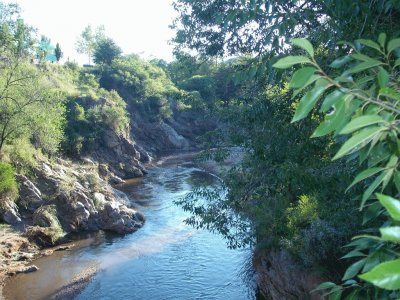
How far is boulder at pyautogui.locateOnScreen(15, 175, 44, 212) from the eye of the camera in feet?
59.9

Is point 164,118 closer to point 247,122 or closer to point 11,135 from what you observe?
point 11,135

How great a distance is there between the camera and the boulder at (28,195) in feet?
59.9

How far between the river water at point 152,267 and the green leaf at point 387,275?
A: 12347mm

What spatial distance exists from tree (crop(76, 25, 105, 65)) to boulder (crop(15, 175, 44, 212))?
161 ft

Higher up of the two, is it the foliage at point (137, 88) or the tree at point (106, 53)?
the tree at point (106, 53)

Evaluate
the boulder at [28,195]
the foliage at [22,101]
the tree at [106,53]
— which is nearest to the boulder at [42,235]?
the boulder at [28,195]

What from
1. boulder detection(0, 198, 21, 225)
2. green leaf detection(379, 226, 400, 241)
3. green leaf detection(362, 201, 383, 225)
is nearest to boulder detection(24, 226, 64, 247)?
boulder detection(0, 198, 21, 225)

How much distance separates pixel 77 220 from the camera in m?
18.3

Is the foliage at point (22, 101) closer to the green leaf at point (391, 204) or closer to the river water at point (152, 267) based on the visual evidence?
the river water at point (152, 267)

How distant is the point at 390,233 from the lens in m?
0.93

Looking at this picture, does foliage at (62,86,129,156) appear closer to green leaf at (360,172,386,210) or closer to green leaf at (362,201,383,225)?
green leaf at (362,201,383,225)

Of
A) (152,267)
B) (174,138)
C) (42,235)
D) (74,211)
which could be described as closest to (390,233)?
(152,267)

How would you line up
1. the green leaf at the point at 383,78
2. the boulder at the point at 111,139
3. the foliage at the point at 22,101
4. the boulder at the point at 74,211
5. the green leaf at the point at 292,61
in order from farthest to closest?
the boulder at the point at 111,139 < the foliage at the point at 22,101 < the boulder at the point at 74,211 < the green leaf at the point at 383,78 < the green leaf at the point at 292,61

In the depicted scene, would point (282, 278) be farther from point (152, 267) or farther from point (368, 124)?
point (368, 124)
